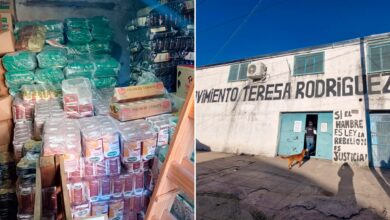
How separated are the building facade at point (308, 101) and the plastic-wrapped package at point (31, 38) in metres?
1.71

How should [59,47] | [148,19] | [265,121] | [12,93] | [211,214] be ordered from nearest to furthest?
[265,121]
[211,214]
[148,19]
[12,93]
[59,47]

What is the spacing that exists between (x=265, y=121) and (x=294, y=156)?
28cm

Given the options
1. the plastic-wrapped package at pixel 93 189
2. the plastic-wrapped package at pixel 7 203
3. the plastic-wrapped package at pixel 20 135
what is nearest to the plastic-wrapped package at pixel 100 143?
the plastic-wrapped package at pixel 93 189

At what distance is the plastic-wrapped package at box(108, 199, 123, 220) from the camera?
1638mm

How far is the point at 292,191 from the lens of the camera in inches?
68.0

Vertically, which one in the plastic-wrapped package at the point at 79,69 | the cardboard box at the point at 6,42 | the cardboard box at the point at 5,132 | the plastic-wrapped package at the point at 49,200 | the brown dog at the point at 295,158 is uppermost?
the cardboard box at the point at 6,42

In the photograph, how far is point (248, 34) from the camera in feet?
4.13

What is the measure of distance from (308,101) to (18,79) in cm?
190

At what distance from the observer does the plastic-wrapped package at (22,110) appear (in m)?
2.16

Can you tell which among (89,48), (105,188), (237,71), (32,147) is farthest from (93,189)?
(89,48)

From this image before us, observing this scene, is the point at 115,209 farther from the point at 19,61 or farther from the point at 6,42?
the point at 6,42

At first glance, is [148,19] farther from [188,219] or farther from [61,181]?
[188,219]

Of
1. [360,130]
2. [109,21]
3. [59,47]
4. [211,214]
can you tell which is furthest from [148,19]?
[360,130]

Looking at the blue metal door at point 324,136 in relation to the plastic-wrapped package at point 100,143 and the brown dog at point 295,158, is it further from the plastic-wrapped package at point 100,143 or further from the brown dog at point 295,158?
the plastic-wrapped package at point 100,143
